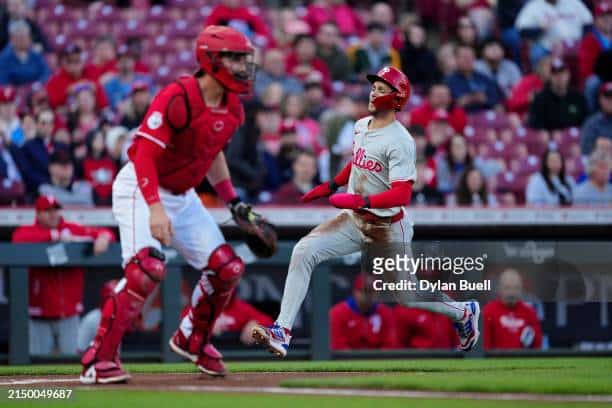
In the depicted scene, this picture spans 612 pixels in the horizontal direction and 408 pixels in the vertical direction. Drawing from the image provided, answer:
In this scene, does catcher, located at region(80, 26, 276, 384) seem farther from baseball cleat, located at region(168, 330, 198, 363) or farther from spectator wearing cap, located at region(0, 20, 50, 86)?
spectator wearing cap, located at region(0, 20, 50, 86)

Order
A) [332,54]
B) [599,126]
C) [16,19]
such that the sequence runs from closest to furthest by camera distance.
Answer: [599,126] → [16,19] → [332,54]

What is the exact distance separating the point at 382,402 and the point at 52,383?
6.94ft

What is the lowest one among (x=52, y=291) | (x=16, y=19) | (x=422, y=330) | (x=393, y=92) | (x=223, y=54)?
(x=422, y=330)

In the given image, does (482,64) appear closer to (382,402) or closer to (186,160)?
(186,160)

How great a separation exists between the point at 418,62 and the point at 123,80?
3298 mm

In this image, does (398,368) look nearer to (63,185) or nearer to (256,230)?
(256,230)

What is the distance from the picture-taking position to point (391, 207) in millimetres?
7727

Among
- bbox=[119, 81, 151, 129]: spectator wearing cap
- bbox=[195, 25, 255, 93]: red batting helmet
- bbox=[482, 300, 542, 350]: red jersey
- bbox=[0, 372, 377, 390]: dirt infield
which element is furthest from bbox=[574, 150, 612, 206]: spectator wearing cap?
bbox=[195, 25, 255, 93]: red batting helmet

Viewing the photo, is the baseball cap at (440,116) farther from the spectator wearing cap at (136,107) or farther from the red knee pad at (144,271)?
the red knee pad at (144,271)

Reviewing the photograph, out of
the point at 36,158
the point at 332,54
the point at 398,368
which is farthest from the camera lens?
the point at 332,54

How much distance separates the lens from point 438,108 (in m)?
14.1

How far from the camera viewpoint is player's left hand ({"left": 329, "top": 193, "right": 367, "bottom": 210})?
761cm

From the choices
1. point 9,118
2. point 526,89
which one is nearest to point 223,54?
point 9,118

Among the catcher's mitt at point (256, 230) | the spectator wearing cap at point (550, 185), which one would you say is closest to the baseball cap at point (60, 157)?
the spectator wearing cap at point (550, 185)
